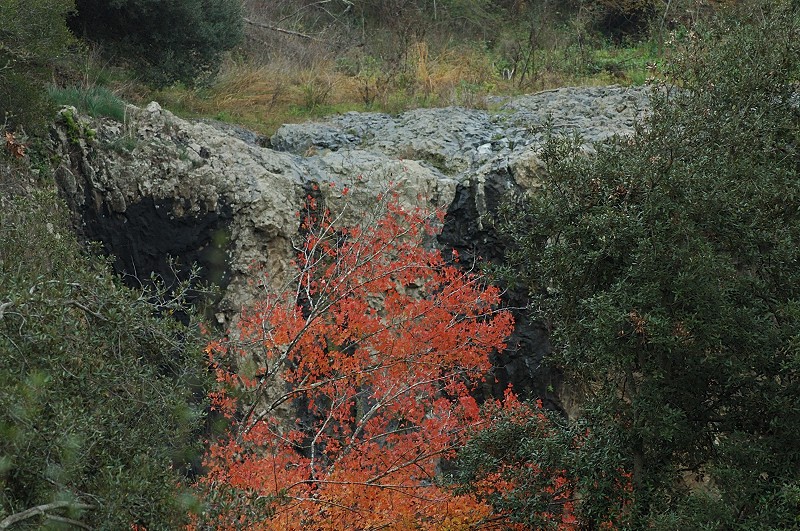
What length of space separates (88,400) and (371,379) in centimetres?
702

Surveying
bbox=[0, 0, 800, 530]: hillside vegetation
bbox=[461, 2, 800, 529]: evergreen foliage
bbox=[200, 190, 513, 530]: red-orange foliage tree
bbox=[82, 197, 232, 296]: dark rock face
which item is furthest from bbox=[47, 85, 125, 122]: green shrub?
bbox=[461, 2, 800, 529]: evergreen foliage

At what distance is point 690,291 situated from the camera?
876cm

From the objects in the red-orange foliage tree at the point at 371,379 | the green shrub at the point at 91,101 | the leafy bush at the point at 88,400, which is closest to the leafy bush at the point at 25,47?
the green shrub at the point at 91,101

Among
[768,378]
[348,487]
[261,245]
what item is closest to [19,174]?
[261,245]

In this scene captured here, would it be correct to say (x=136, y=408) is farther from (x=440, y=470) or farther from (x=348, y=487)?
(x=440, y=470)

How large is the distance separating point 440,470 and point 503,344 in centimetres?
232

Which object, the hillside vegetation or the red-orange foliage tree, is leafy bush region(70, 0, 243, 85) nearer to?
the hillside vegetation

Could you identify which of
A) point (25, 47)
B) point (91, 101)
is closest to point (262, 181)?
point (91, 101)

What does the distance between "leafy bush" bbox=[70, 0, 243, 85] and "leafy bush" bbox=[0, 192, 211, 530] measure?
32.9 feet

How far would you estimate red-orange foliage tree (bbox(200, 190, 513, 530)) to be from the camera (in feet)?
37.6

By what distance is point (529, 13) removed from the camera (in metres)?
26.5

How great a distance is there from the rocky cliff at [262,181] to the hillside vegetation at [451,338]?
510 mm

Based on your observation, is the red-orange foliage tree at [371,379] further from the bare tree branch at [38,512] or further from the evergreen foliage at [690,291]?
the bare tree branch at [38,512]

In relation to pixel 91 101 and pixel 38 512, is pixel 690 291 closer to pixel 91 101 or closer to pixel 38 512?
pixel 38 512
